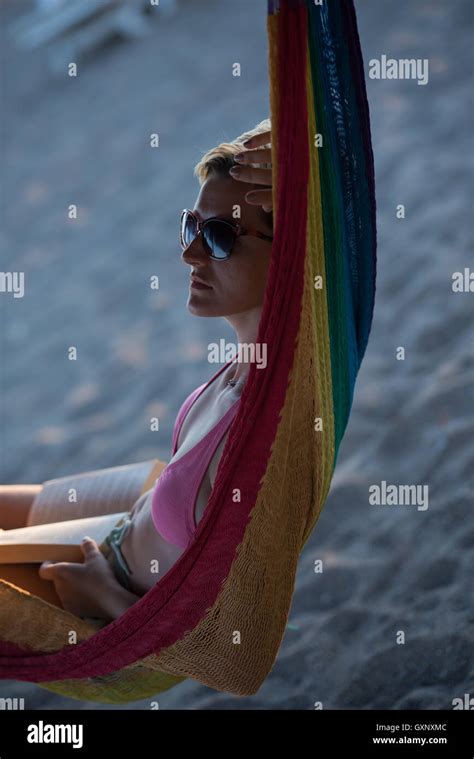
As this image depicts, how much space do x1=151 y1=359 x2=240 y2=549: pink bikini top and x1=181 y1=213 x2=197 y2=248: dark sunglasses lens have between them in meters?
0.22

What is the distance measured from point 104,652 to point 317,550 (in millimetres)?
911

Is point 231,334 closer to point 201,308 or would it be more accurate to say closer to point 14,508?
point 14,508

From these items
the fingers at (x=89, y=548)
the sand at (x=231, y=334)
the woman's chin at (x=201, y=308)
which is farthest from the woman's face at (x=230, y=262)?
the fingers at (x=89, y=548)

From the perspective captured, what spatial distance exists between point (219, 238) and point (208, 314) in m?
0.10

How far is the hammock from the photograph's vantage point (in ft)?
3.89

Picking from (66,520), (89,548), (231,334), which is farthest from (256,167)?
(231,334)

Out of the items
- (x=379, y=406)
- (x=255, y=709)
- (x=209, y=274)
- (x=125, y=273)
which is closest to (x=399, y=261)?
(x=379, y=406)

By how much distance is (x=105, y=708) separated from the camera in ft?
6.56

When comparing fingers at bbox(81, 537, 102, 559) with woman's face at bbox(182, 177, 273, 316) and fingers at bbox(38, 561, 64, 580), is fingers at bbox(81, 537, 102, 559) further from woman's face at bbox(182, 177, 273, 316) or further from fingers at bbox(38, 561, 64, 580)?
woman's face at bbox(182, 177, 273, 316)

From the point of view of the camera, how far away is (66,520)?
1737 mm

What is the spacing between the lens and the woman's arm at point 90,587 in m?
1.47

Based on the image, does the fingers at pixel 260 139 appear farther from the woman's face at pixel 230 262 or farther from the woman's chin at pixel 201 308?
the woman's chin at pixel 201 308

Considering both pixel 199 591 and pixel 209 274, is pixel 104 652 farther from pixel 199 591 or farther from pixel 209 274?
pixel 209 274

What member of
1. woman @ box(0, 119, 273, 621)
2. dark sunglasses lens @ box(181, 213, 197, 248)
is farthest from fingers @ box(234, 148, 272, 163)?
dark sunglasses lens @ box(181, 213, 197, 248)
